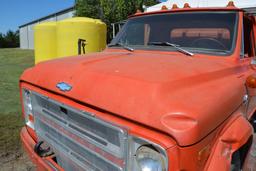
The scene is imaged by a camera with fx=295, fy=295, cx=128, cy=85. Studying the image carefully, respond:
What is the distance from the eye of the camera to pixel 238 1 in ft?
28.1

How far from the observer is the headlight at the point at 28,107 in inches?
121

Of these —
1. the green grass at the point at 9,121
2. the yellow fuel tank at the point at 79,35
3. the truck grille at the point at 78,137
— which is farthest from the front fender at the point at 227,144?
the yellow fuel tank at the point at 79,35

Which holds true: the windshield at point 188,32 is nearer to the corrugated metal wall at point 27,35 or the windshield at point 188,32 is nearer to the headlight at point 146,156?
the headlight at point 146,156

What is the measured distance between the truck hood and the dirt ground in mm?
1672

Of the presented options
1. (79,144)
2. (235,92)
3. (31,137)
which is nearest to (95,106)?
(79,144)

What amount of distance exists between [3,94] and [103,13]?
1944 cm

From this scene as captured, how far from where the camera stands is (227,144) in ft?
6.82

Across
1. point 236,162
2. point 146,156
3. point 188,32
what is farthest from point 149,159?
point 188,32

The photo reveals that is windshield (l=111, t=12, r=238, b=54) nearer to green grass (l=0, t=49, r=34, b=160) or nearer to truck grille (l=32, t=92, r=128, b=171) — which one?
truck grille (l=32, t=92, r=128, b=171)

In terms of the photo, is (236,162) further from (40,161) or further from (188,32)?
(40,161)

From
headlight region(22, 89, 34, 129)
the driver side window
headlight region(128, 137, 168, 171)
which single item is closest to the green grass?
headlight region(22, 89, 34, 129)

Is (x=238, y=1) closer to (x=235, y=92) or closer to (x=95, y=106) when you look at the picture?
(x=235, y=92)

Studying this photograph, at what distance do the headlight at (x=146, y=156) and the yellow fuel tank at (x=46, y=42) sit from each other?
867 centimetres

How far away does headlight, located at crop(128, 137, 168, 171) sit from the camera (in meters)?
1.80
